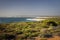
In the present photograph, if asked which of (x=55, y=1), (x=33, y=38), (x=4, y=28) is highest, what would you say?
(x=55, y=1)

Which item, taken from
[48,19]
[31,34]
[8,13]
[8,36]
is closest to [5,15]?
[8,13]

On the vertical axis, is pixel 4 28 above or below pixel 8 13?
below

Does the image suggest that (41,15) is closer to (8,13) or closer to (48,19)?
(48,19)

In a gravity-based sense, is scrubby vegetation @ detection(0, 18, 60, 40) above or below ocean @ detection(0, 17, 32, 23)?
below

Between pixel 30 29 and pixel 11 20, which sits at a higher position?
pixel 11 20

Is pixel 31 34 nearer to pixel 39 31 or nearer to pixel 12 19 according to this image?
pixel 39 31

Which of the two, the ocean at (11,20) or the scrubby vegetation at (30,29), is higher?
the ocean at (11,20)
